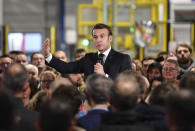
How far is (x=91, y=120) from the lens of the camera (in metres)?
5.87

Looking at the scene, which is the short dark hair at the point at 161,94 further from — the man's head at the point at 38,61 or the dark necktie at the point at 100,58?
the man's head at the point at 38,61

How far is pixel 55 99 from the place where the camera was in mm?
5117

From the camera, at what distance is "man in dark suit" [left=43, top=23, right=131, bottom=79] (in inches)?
316

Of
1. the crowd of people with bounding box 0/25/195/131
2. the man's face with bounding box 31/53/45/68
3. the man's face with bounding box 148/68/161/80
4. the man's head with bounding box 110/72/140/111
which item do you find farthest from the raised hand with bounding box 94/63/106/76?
the man's face with bounding box 31/53/45/68

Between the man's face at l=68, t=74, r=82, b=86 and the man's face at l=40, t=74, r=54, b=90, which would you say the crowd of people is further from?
the man's face at l=68, t=74, r=82, b=86

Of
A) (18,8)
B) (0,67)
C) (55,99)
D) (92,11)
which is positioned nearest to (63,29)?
(18,8)

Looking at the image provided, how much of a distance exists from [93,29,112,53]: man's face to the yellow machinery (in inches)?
446

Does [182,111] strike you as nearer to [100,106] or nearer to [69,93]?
[100,106]

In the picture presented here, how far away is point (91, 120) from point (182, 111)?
47.9 inches

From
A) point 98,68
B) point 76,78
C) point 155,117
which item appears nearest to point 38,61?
point 76,78

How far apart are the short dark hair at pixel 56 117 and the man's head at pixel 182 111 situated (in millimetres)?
814

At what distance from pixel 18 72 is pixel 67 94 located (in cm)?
55

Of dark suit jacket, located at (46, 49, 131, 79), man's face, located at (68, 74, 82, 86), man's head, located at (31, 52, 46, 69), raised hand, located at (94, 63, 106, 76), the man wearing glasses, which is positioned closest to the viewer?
raised hand, located at (94, 63, 106, 76)

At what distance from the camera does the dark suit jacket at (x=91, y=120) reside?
5.82 m
